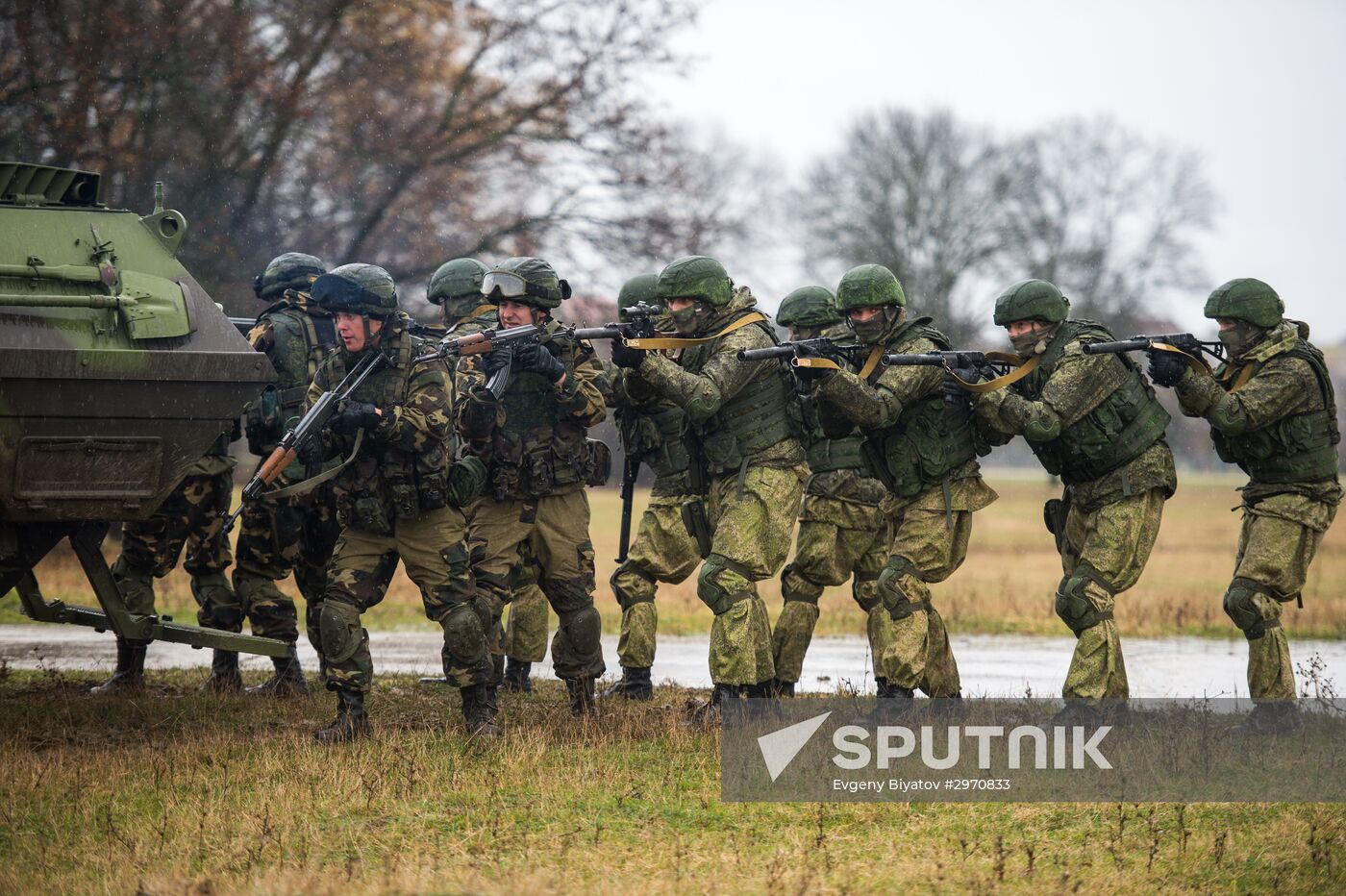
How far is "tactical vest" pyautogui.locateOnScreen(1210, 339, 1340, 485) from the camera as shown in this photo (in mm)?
8570

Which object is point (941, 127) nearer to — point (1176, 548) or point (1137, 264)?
point (1137, 264)

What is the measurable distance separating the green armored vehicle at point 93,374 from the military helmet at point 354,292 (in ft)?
1.60

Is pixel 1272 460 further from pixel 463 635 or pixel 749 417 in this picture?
→ pixel 463 635

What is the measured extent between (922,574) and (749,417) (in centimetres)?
131

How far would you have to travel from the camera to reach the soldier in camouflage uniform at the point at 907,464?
8.52 m

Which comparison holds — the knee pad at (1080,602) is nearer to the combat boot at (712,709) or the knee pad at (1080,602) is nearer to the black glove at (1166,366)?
the black glove at (1166,366)

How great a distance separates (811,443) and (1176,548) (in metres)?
16.9

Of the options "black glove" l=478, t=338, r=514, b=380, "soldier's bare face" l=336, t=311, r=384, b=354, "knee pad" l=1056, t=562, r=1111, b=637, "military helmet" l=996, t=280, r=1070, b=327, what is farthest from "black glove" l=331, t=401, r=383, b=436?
"knee pad" l=1056, t=562, r=1111, b=637

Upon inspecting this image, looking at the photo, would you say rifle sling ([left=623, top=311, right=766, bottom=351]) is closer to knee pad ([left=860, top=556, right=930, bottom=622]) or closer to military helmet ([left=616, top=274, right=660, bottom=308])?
military helmet ([left=616, top=274, right=660, bottom=308])

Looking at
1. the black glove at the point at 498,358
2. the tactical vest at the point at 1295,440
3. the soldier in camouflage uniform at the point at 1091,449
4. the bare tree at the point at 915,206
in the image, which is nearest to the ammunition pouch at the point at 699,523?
the black glove at the point at 498,358

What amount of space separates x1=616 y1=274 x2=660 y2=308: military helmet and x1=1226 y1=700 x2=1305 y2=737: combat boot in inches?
167

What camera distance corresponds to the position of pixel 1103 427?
8.44m

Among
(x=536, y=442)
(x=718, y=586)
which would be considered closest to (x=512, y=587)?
(x=536, y=442)

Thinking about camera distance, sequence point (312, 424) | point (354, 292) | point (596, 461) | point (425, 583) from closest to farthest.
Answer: point (312, 424)
point (354, 292)
point (425, 583)
point (596, 461)
